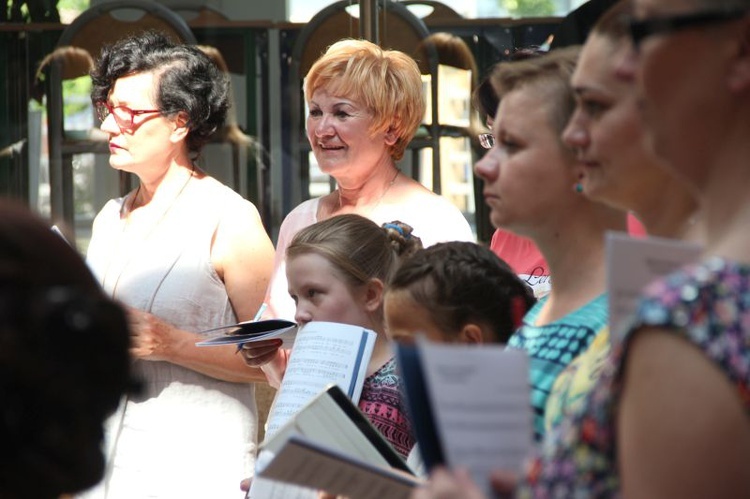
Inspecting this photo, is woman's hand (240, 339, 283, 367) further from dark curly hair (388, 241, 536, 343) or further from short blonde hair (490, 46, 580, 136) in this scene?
short blonde hair (490, 46, 580, 136)

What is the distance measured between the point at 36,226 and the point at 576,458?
60 centimetres

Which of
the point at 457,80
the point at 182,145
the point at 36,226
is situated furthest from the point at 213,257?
the point at 36,226

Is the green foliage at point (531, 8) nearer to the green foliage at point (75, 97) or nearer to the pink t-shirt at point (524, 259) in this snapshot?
the pink t-shirt at point (524, 259)

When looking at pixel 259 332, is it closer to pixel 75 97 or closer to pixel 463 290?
pixel 463 290

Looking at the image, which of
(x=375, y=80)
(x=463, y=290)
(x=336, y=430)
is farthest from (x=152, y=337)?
(x=336, y=430)

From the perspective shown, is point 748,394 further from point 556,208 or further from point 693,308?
point 556,208

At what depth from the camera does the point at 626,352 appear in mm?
1170

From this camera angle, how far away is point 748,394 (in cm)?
110

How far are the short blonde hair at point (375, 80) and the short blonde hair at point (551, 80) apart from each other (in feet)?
4.59

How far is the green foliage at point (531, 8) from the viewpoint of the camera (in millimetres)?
4895

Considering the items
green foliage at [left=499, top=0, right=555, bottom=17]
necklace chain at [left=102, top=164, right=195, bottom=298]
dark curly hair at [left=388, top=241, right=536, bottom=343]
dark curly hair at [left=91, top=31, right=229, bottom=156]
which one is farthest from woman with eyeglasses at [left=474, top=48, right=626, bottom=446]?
green foliage at [left=499, top=0, right=555, bottom=17]

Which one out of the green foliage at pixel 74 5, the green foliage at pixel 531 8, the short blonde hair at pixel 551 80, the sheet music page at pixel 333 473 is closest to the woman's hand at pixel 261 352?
the short blonde hair at pixel 551 80

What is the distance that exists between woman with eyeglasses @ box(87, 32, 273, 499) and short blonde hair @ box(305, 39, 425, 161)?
0.51 meters

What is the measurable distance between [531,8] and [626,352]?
3.91 m
